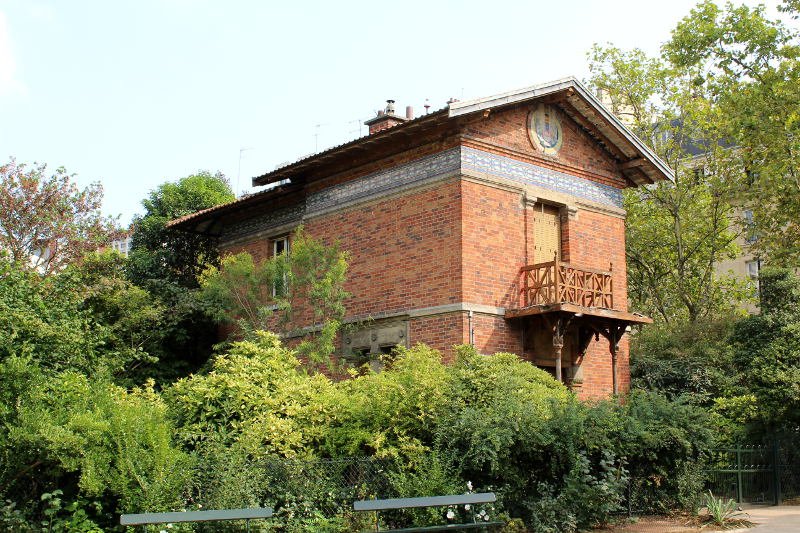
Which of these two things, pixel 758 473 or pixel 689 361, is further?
pixel 689 361

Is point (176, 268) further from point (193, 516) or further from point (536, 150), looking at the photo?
point (193, 516)

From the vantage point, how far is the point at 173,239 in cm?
2658

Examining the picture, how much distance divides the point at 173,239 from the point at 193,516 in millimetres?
17305

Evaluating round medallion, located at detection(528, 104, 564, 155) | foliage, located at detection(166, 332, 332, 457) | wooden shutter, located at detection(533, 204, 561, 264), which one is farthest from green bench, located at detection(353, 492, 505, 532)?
round medallion, located at detection(528, 104, 564, 155)

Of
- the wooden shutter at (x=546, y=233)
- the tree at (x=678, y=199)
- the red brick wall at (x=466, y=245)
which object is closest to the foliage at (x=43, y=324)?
the red brick wall at (x=466, y=245)

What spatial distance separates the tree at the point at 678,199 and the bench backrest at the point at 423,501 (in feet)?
61.6

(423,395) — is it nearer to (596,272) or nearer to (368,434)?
(368,434)

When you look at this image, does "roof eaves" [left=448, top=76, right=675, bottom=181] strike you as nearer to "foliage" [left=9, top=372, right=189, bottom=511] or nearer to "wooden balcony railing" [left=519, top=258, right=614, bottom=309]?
"wooden balcony railing" [left=519, top=258, right=614, bottom=309]

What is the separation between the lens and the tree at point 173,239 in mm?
25703

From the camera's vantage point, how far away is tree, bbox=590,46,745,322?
2862 centimetres

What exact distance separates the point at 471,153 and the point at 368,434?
7.62 metres

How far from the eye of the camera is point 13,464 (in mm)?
11055

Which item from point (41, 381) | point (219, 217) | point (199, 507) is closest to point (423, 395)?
point (199, 507)

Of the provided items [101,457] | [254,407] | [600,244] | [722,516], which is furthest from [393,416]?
[600,244]
